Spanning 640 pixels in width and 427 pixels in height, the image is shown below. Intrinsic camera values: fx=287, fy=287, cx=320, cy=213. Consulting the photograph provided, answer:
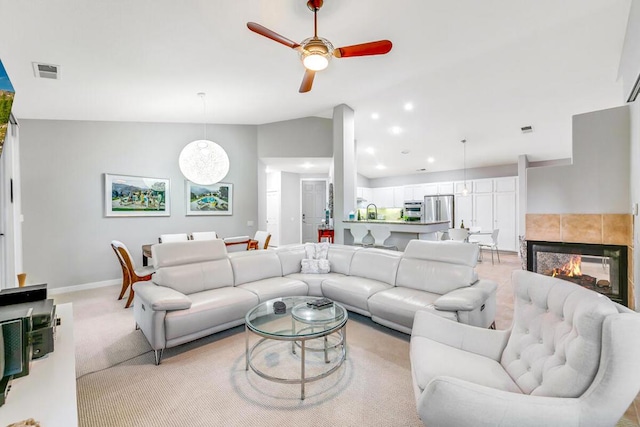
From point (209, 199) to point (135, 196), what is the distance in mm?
1228

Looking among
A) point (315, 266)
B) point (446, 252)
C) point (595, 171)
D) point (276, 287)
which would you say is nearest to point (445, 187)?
point (595, 171)

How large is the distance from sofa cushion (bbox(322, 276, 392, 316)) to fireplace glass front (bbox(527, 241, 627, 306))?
2.46m

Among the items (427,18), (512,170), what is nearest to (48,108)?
(427,18)

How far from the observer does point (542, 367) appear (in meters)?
1.34

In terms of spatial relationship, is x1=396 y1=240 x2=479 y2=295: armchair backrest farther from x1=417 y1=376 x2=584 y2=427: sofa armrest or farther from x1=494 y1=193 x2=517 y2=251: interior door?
x1=494 y1=193 x2=517 y2=251: interior door

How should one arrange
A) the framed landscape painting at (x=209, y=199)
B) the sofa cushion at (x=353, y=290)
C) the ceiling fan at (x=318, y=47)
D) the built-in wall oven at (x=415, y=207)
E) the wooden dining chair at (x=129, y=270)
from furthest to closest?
the built-in wall oven at (x=415, y=207)
the framed landscape painting at (x=209, y=199)
the wooden dining chair at (x=129, y=270)
the sofa cushion at (x=353, y=290)
the ceiling fan at (x=318, y=47)

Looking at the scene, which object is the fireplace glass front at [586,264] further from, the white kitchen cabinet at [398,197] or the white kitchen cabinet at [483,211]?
the white kitchen cabinet at [398,197]

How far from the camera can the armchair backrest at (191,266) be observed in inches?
116

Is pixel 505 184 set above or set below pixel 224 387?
above

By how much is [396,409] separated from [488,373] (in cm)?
67

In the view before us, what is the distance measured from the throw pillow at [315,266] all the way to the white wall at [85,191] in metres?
2.74

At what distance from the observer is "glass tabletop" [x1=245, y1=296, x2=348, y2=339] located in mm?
2131

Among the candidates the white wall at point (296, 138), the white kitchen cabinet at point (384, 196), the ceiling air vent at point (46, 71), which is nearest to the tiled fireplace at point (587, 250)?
the white wall at point (296, 138)

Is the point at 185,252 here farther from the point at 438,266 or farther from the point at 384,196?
the point at 384,196
